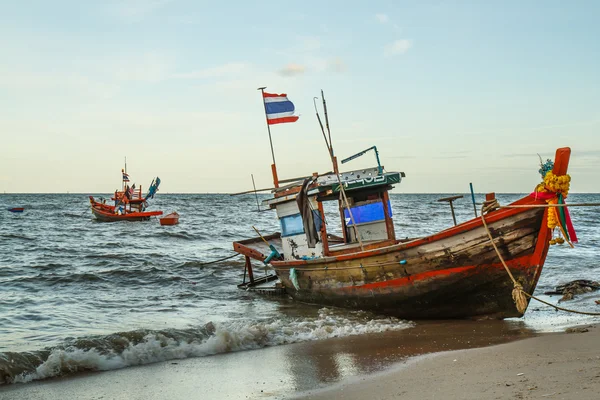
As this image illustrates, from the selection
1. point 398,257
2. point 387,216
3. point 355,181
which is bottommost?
point 398,257

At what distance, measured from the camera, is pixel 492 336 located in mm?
7789

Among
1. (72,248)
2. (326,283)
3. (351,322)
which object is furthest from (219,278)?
(72,248)

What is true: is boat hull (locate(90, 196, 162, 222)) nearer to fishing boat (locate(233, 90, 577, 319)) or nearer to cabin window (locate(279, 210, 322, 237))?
fishing boat (locate(233, 90, 577, 319))

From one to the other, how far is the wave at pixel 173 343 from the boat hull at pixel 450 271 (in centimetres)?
45

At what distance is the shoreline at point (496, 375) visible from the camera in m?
4.50

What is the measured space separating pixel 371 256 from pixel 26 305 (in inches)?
299

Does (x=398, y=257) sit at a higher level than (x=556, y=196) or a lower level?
lower

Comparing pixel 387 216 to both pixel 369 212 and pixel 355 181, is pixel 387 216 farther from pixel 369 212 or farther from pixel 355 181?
pixel 355 181

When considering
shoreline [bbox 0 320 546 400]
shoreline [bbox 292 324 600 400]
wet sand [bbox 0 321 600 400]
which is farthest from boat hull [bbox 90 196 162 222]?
shoreline [bbox 292 324 600 400]

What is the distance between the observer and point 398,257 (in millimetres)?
9562

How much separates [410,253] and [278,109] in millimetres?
5484

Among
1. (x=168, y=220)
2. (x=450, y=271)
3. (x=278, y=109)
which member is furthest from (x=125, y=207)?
(x=450, y=271)

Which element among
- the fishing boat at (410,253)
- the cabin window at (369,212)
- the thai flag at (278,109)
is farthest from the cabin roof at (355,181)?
the thai flag at (278,109)

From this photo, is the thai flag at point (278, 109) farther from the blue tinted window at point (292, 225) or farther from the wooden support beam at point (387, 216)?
the wooden support beam at point (387, 216)
